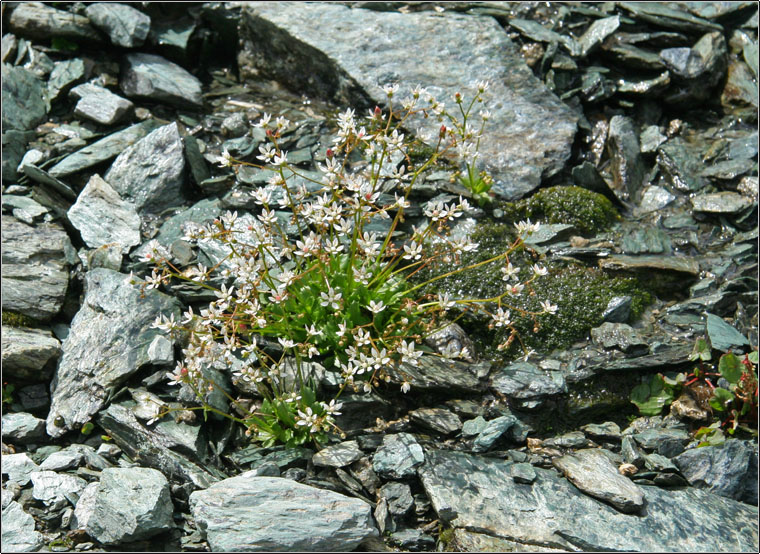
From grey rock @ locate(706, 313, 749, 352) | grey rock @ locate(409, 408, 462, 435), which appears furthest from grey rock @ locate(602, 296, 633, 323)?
grey rock @ locate(409, 408, 462, 435)

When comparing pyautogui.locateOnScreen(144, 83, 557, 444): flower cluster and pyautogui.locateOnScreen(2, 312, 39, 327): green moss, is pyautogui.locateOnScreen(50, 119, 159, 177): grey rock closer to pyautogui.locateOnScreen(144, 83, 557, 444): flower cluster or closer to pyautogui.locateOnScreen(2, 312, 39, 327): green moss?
pyautogui.locateOnScreen(2, 312, 39, 327): green moss

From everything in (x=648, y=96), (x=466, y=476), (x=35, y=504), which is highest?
(x=648, y=96)

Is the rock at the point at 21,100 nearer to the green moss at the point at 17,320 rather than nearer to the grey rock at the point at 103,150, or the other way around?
the grey rock at the point at 103,150

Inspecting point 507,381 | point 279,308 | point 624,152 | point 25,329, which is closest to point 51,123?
point 25,329

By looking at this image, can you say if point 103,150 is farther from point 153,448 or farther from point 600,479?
point 600,479

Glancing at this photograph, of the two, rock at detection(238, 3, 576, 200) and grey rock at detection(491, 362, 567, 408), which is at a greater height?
rock at detection(238, 3, 576, 200)

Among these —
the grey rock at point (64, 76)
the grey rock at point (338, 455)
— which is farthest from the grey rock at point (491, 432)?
the grey rock at point (64, 76)

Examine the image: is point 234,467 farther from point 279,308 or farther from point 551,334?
point 551,334
